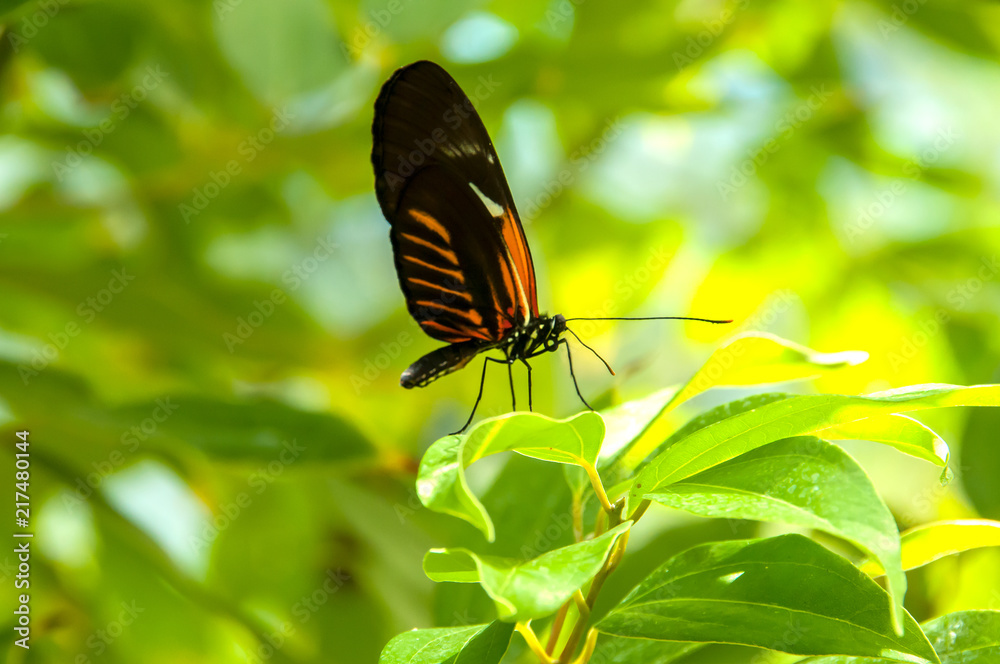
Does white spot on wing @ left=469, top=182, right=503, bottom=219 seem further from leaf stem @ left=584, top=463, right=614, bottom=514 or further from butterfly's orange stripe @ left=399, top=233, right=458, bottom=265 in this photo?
leaf stem @ left=584, top=463, right=614, bottom=514

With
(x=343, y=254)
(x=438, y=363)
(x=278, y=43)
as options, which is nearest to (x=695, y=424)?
(x=438, y=363)

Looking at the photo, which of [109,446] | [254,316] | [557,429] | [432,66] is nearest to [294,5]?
[432,66]

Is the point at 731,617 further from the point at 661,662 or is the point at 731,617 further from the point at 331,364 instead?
the point at 331,364

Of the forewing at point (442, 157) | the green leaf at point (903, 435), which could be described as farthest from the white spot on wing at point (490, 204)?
the green leaf at point (903, 435)

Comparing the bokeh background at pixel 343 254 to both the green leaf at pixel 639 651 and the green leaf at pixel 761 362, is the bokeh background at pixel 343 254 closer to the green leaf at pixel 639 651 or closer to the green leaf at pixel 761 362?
the green leaf at pixel 639 651

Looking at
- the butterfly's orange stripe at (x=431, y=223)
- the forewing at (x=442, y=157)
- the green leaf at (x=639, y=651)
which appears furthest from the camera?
the butterfly's orange stripe at (x=431, y=223)

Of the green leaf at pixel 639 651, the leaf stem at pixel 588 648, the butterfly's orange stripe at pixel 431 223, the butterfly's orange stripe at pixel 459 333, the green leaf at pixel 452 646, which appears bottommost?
the green leaf at pixel 639 651

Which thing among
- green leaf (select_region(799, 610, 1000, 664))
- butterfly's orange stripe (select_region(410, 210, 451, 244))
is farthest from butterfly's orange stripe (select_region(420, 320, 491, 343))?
green leaf (select_region(799, 610, 1000, 664))
